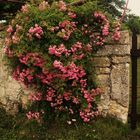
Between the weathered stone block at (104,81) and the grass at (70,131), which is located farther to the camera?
the weathered stone block at (104,81)

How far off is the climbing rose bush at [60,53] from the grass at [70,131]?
16 cm

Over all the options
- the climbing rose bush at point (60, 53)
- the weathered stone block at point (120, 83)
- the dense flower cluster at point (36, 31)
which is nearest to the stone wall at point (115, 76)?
the weathered stone block at point (120, 83)

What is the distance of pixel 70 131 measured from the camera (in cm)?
686

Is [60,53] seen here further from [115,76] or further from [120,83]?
[120,83]

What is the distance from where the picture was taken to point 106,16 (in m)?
7.35

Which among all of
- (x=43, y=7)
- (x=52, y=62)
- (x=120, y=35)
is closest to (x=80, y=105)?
(x=52, y=62)

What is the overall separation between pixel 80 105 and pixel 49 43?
1.30m

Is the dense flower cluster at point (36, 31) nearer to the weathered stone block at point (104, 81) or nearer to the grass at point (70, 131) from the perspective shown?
the weathered stone block at point (104, 81)

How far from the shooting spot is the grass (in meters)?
6.74

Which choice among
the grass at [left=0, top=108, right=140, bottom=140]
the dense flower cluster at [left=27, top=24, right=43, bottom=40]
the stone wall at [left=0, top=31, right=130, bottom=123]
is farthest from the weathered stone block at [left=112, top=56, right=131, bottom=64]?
the dense flower cluster at [left=27, top=24, right=43, bottom=40]

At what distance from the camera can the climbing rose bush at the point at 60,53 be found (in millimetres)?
6871

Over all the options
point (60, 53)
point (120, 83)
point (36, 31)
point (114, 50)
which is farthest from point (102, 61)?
point (36, 31)

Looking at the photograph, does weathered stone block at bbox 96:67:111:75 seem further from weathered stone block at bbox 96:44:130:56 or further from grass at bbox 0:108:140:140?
grass at bbox 0:108:140:140

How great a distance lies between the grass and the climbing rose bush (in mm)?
158
